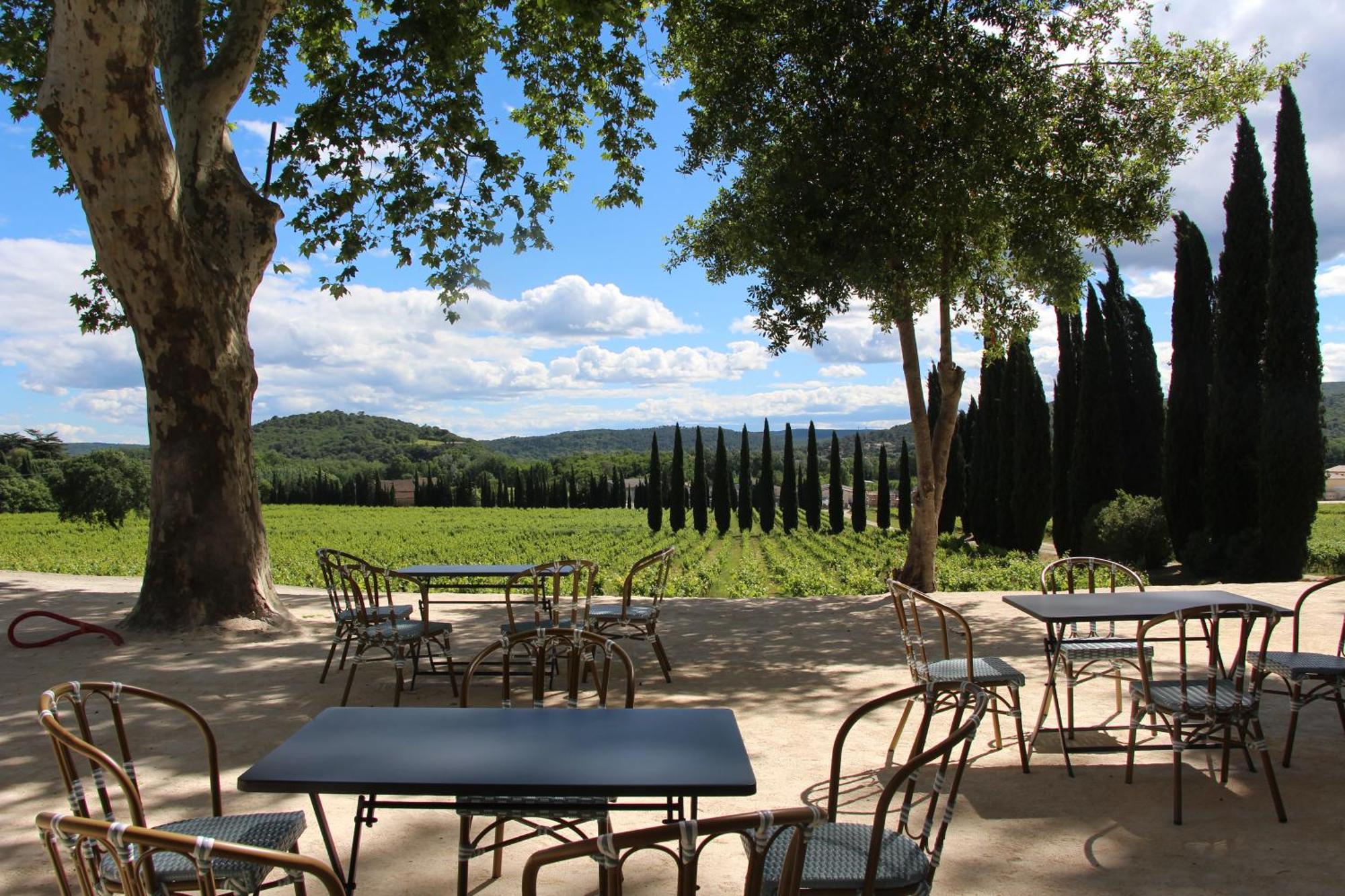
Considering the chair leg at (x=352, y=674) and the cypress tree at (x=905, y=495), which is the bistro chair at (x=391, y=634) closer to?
the chair leg at (x=352, y=674)

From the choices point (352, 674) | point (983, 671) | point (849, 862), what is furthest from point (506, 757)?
point (352, 674)

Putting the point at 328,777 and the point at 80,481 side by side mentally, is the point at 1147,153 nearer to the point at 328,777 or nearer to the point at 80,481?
the point at 328,777

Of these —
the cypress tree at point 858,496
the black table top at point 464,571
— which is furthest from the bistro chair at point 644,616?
the cypress tree at point 858,496

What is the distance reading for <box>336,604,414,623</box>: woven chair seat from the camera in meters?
6.22

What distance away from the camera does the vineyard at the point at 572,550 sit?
59.8 ft

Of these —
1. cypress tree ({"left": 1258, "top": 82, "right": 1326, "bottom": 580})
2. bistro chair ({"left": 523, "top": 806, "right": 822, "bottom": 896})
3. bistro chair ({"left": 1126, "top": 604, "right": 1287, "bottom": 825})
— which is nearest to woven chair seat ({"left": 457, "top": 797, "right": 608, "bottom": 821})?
bistro chair ({"left": 523, "top": 806, "right": 822, "bottom": 896})

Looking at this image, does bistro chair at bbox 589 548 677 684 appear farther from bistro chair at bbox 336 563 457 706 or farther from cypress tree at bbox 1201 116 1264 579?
cypress tree at bbox 1201 116 1264 579

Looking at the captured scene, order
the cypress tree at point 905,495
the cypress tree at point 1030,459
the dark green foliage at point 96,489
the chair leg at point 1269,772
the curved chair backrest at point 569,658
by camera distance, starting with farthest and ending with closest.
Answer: the dark green foliage at point 96,489, the cypress tree at point 905,495, the cypress tree at point 1030,459, the chair leg at point 1269,772, the curved chair backrest at point 569,658

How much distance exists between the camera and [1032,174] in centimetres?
1086

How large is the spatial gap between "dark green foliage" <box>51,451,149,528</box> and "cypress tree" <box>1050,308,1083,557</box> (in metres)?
39.8

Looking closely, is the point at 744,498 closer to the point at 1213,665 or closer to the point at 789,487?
the point at 789,487

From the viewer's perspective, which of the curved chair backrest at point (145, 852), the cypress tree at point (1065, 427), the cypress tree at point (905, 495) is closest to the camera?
the curved chair backrest at point (145, 852)

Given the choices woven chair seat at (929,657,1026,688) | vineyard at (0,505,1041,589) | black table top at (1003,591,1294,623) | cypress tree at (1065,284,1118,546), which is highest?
cypress tree at (1065,284,1118,546)

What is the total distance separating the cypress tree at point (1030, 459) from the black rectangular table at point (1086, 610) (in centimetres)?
2095
